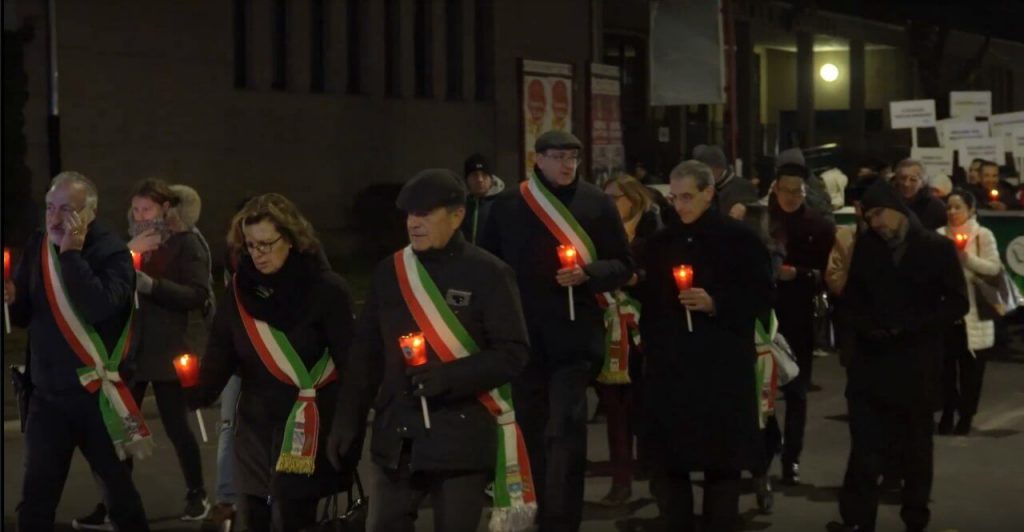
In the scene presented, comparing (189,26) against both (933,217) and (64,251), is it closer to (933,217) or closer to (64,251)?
(933,217)

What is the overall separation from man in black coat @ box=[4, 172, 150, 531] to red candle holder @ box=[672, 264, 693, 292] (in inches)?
92.9

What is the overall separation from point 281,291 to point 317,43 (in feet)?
69.7

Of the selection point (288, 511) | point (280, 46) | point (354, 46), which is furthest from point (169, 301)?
point (354, 46)

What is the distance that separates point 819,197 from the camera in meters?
12.8

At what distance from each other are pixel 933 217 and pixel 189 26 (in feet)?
49.5

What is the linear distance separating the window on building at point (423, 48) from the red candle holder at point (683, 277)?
2264cm

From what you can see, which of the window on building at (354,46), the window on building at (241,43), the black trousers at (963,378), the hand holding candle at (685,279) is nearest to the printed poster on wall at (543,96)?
the window on building at (241,43)

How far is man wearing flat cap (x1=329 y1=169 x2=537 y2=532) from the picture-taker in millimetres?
5816

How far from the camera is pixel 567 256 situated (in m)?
7.97

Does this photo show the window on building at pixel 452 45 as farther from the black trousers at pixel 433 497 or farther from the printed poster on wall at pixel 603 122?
the black trousers at pixel 433 497

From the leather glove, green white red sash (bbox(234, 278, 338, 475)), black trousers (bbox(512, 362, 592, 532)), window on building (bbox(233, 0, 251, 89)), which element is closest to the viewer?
the leather glove

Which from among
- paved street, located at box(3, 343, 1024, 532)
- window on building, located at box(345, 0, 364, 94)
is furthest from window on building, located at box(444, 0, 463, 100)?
paved street, located at box(3, 343, 1024, 532)

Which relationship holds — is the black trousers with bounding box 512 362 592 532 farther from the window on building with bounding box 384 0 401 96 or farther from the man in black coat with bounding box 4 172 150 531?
the window on building with bounding box 384 0 401 96

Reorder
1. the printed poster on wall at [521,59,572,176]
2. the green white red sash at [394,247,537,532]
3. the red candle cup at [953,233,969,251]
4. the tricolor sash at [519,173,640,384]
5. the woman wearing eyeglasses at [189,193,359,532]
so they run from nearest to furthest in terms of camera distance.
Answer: the green white red sash at [394,247,537,532]
the woman wearing eyeglasses at [189,193,359,532]
the tricolor sash at [519,173,640,384]
the red candle cup at [953,233,969,251]
the printed poster on wall at [521,59,572,176]
